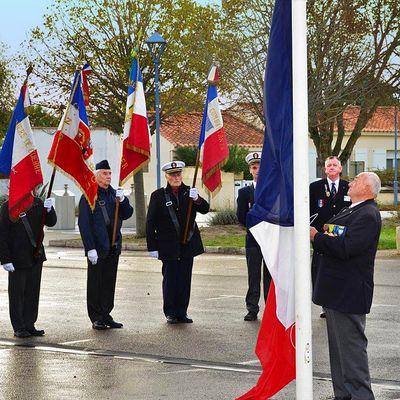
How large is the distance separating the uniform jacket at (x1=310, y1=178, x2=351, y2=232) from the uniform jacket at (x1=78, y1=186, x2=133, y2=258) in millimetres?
2269

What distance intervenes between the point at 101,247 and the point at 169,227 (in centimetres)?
103

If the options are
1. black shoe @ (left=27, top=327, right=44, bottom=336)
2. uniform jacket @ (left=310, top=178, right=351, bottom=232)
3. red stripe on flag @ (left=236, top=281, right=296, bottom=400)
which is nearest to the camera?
red stripe on flag @ (left=236, top=281, right=296, bottom=400)

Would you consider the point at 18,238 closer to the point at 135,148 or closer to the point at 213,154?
the point at 135,148

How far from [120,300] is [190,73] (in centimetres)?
1918

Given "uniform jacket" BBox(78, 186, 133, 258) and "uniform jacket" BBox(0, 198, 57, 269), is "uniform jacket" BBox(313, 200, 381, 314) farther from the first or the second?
"uniform jacket" BBox(78, 186, 133, 258)

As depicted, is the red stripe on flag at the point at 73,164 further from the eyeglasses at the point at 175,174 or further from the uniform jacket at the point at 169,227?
the eyeglasses at the point at 175,174

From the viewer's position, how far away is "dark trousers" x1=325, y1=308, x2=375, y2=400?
829cm

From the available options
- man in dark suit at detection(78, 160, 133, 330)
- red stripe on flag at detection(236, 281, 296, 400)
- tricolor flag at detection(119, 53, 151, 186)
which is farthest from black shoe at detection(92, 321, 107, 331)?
red stripe on flag at detection(236, 281, 296, 400)

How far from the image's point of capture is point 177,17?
34719 millimetres

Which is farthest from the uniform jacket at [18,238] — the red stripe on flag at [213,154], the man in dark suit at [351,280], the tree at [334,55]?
the tree at [334,55]

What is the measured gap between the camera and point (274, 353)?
7816 mm

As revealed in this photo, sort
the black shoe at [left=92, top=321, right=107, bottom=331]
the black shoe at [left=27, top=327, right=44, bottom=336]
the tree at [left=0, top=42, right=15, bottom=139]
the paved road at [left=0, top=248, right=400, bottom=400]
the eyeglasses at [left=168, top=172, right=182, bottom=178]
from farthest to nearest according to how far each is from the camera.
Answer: the tree at [left=0, top=42, right=15, bottom=139], the eyeglasses at [left=168, top=172, right=182, bottom=178], the black shoe at [left=92, top=321, right=107, bottom=331], the black shoe at [left=27, top=327, right=44, bottom=336], the paved road at [left=0, top=248, right=400, bottom=400]

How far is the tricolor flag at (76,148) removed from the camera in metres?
13.0

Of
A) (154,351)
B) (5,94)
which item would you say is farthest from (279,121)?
(5,94)
